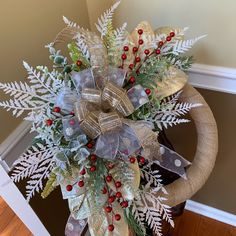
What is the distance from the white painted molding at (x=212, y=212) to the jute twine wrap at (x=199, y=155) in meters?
0.68

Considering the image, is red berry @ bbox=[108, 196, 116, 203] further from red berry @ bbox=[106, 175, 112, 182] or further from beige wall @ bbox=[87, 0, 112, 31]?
beige wall @ bbox=[87, 0, 112, 31]

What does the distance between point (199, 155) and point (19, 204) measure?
1.87 ft

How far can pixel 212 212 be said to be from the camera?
1353 millimetres

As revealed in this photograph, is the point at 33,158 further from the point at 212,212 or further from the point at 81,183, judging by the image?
the point at 212,212

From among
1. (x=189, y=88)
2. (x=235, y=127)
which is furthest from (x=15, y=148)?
(x=235, y=127)

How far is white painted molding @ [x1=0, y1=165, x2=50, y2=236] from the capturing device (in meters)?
0.78

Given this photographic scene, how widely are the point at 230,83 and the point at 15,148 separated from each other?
2.29 ft

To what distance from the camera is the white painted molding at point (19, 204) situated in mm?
781

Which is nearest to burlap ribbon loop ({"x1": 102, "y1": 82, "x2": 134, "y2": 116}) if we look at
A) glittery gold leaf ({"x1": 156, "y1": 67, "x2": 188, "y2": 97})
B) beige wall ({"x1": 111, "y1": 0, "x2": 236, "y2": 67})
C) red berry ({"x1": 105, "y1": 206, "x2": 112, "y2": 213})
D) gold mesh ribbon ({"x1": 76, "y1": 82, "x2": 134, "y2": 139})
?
gold mesh ribbon ({"x1": 76, "y1": 82, "x2": 134, "y2": 139})

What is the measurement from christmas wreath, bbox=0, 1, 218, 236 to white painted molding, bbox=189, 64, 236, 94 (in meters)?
0.27

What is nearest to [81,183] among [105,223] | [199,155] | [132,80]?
[105,223]

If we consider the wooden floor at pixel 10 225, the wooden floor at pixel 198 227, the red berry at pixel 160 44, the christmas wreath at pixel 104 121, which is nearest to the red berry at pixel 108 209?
the christmas wreath at pixel 104 121

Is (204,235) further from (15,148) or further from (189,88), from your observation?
(15,148)

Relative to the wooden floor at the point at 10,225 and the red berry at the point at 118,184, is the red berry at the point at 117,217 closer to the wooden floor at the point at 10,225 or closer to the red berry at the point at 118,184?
the red berry at the point at 118,184
